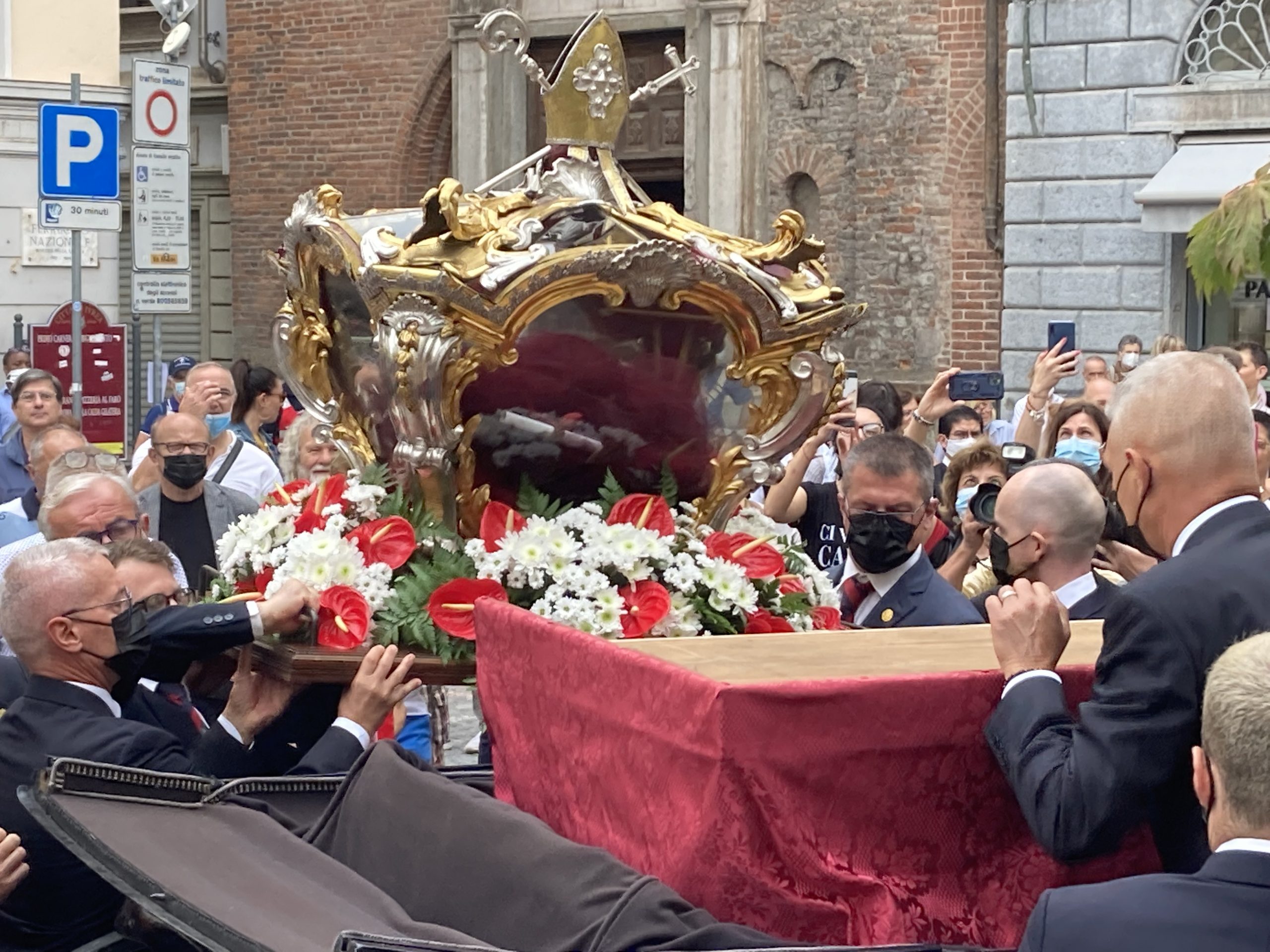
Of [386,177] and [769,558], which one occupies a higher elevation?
[386,177]

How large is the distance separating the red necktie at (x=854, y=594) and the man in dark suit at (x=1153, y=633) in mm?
2051

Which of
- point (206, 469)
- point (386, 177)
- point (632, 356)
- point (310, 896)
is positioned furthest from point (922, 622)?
point (386, 177)

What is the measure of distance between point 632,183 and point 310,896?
1.76 m

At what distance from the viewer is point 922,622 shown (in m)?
4.71

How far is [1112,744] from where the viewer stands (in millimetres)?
2613

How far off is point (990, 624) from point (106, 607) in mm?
1830

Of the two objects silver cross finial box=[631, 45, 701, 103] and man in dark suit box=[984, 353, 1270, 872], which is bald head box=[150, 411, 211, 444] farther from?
man in dark suit box=[984, 353, 1270, 872]

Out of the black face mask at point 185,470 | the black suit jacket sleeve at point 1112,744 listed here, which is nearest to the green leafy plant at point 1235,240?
the black face mask at point 185,470

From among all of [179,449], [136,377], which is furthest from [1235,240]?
[136,377]

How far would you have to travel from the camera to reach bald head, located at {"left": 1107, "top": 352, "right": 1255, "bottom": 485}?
283 centimetres

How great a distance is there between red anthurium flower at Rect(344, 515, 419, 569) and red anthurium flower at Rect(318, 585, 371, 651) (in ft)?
0.35

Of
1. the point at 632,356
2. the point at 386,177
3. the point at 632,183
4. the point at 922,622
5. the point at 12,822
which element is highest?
the point at 386,177

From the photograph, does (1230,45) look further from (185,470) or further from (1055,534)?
(1055,534)

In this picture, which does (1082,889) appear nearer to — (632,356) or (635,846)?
(635,846)
